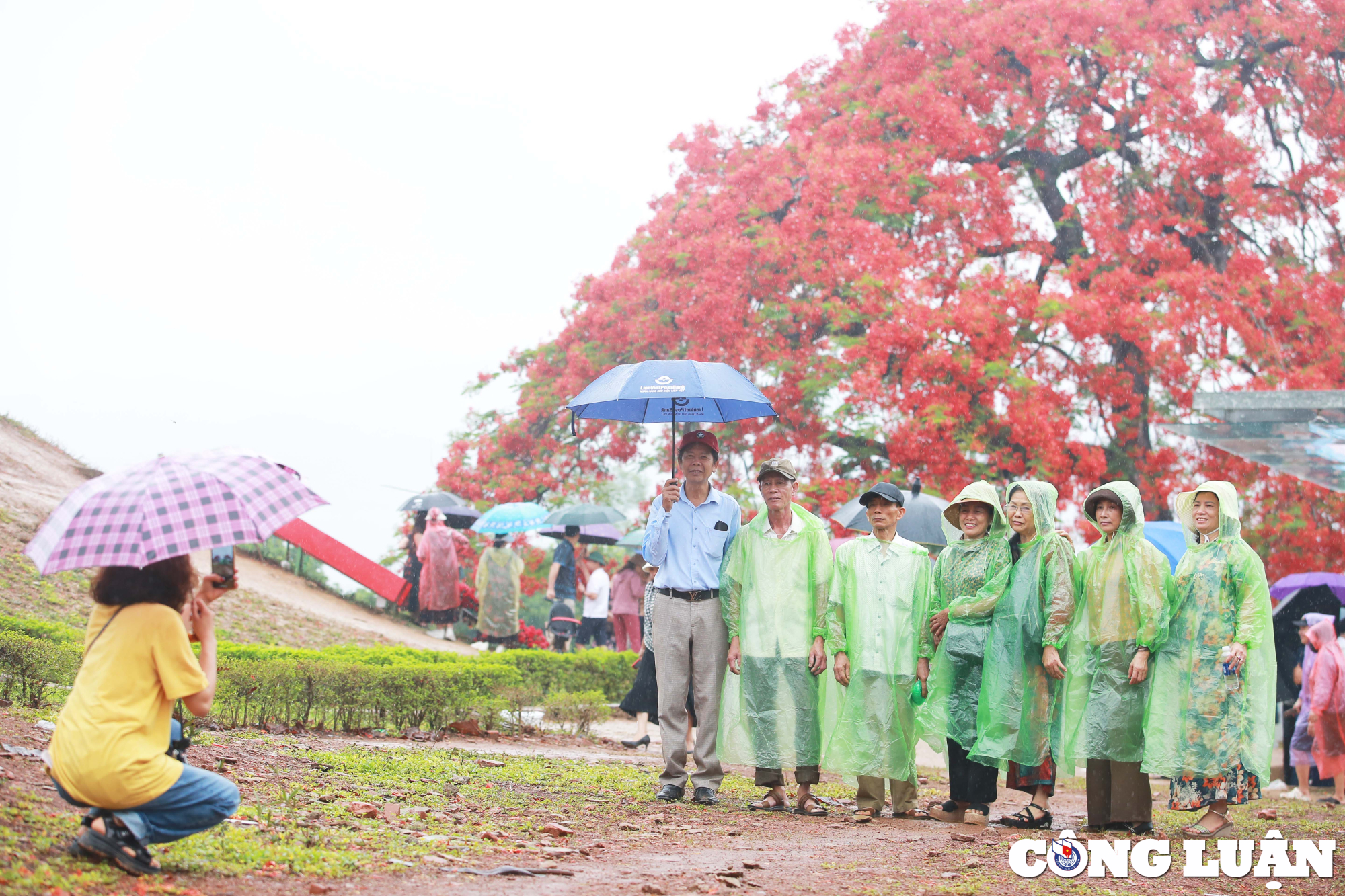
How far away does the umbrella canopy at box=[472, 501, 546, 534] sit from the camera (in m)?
14.4

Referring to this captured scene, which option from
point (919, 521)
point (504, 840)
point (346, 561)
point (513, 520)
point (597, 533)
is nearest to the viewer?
point (504, 840)

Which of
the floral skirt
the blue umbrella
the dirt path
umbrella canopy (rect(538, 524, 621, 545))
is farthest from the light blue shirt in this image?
the dirt path

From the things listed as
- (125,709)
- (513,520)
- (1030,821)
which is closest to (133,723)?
(125,709)

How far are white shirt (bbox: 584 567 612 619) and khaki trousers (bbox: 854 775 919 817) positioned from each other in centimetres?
827

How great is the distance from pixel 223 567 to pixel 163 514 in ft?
1.46

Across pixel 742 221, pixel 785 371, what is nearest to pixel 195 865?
pixel 785 371

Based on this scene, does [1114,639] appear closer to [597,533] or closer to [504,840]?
[504,840]

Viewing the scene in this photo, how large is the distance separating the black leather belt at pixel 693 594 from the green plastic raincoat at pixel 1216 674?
7.37 ft

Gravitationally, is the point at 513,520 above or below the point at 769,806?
above

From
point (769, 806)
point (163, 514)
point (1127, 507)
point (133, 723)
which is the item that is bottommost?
point (769, 806)

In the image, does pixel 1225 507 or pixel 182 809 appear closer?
pixel 182 809

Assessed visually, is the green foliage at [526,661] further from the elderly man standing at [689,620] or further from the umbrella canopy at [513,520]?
the elderly man standing at [689,620]

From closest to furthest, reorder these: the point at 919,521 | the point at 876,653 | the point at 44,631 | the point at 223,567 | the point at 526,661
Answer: the point at 223,567, the point at 876,653, the point at 44,631, the point at 919,521, the point at 526,661

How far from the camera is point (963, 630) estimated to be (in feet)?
19.7
